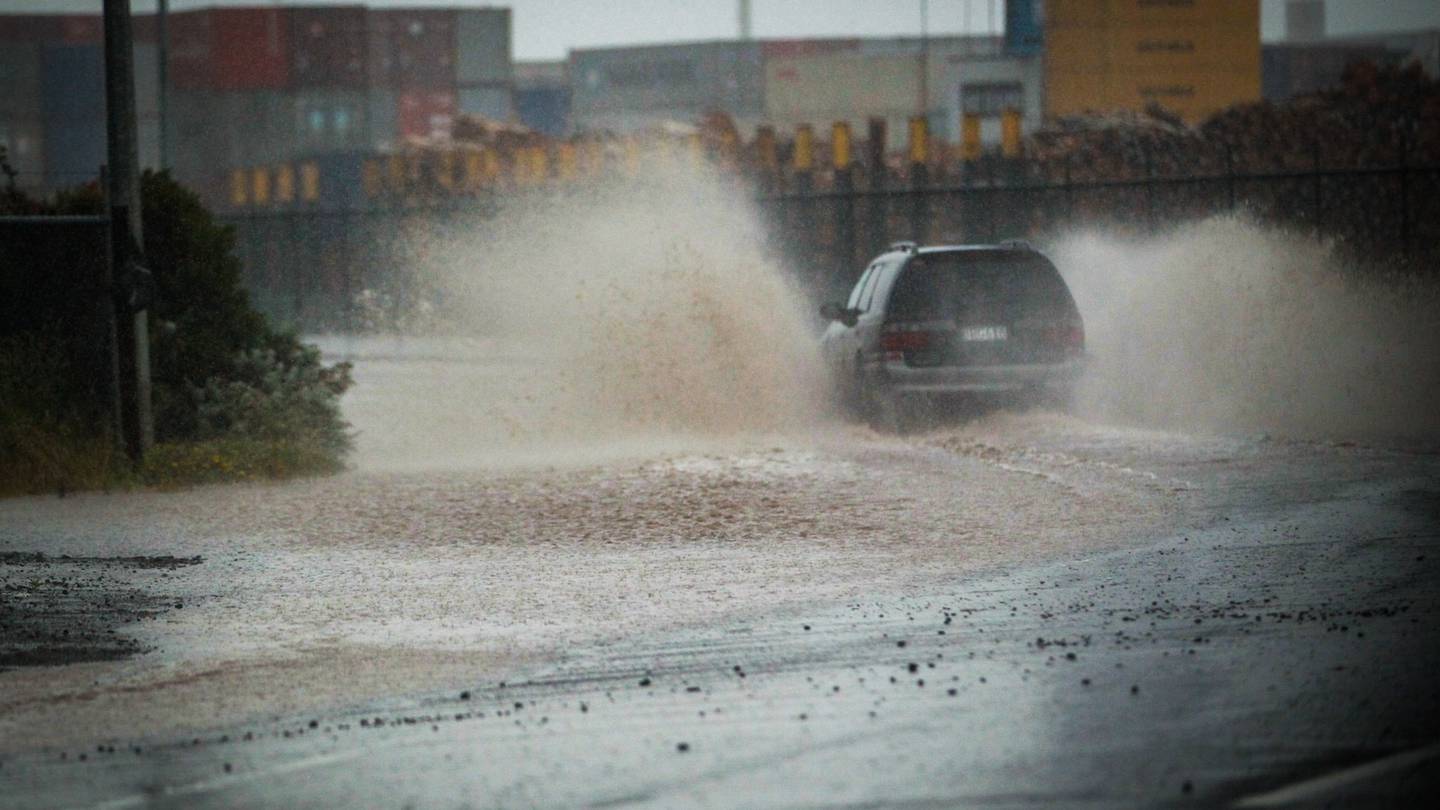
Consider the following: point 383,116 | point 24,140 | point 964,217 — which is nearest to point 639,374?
point 964,217

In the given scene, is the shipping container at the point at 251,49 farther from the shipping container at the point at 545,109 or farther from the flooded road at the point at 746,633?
the flooded road at the point at 746,633

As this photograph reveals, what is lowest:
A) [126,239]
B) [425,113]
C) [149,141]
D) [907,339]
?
[907,339]

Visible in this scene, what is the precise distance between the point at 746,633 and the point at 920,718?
6.91 feet

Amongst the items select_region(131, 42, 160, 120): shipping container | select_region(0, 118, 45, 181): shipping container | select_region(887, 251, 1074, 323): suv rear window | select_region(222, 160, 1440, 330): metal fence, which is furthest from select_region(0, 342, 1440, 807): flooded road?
select_region(131, 42, 160, 120): shipping container

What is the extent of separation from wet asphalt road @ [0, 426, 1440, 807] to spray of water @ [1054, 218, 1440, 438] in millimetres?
10547

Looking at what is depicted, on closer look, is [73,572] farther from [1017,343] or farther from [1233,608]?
[1017,343]

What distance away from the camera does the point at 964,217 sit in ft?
112

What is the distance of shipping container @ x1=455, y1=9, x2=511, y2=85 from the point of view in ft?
298

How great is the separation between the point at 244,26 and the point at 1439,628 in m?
75.4

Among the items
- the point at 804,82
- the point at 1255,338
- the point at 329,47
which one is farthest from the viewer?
the point at 804,82

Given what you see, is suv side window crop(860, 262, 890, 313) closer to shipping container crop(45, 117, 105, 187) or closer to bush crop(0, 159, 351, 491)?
bush crop(0, 159, 351, 491)

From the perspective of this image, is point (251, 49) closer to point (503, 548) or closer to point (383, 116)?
point (383, 116)

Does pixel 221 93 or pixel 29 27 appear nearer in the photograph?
pixel 221 93

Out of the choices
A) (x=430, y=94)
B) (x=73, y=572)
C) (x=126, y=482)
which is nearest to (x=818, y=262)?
(x=126, y=482)
